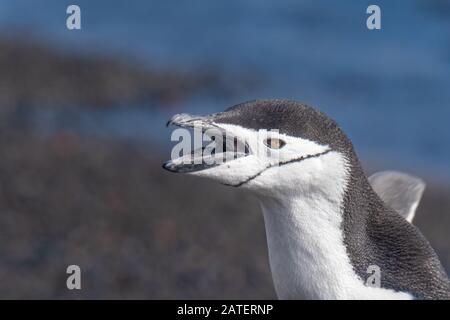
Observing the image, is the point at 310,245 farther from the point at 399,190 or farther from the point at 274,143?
the point at 399,190

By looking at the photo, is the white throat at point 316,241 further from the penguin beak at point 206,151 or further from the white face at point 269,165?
the penguin beak at point 206,151

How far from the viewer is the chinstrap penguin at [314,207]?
3.56 metres

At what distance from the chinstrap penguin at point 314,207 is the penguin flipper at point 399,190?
34.5 inches

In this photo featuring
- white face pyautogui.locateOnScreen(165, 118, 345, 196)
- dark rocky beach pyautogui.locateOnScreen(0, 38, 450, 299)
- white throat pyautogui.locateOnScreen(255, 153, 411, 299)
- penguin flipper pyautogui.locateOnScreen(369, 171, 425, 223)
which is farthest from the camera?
dark rocky beach pyautogui.locateOnScreen(0, 38, 450, 299)

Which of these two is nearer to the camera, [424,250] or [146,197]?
[424,250]

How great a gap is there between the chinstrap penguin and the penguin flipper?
88 cm

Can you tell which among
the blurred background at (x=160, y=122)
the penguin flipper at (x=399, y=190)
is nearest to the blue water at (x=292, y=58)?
the blurred background at (x=160, y=122)

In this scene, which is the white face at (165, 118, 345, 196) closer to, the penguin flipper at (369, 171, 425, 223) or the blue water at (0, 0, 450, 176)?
the penguin flipper at (369, 171, 425, 223)

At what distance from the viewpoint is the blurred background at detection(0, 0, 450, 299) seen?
8.00 metres

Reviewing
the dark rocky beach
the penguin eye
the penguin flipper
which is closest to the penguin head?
the penguin eye

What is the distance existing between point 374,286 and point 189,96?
8.33 m
